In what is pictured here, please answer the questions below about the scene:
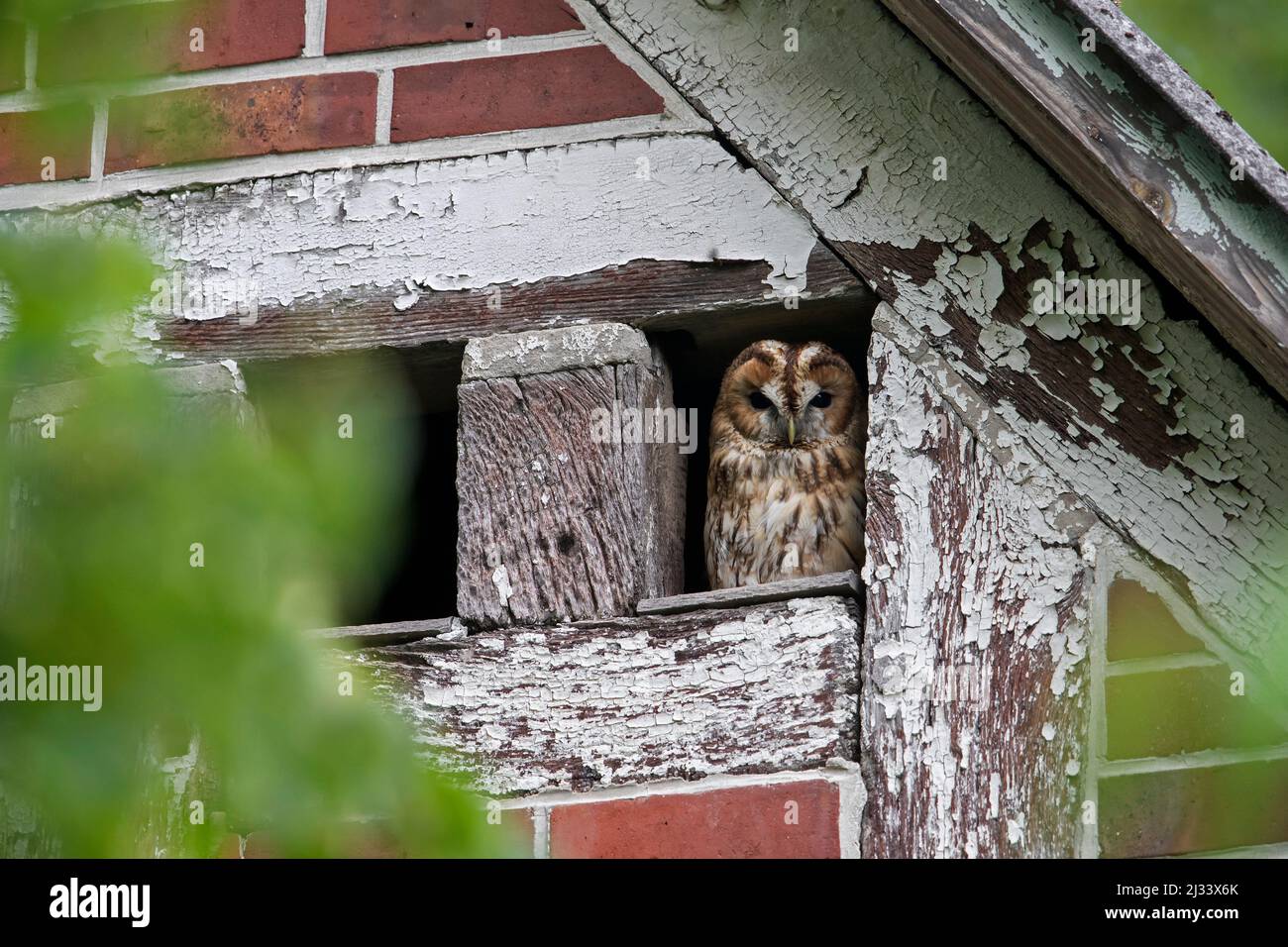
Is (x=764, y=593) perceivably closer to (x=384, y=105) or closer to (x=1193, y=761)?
(x=1193, y=761)

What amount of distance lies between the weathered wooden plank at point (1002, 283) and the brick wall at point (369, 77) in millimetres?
109

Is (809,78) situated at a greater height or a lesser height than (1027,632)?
greater

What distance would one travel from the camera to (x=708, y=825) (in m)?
2.10

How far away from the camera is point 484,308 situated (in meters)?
2.46

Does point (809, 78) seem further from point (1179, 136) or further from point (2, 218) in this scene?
point (2, 218)

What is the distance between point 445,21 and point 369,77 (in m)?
0.15

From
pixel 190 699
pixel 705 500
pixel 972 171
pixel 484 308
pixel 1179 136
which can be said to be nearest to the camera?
pixel 190 699

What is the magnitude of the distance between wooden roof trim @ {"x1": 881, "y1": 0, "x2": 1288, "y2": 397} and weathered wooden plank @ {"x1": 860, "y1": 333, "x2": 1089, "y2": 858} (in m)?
0.39

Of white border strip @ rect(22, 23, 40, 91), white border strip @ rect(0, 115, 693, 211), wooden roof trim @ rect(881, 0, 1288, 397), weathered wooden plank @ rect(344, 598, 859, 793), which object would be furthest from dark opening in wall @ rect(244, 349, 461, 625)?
wooden roof trim @ rect(881, 0, 1288, 397)

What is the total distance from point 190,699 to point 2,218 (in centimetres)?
205

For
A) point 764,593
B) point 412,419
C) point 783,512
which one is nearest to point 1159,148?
point 764,593

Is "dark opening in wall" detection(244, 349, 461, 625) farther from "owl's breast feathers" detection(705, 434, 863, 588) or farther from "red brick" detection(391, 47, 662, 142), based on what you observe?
"owl's breast feathers" detection(705, 434, 863, 588)

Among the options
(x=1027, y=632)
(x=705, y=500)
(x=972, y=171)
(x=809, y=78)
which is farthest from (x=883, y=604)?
(x=705, y=500)

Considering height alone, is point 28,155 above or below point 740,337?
above
